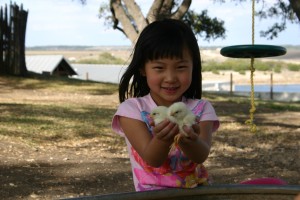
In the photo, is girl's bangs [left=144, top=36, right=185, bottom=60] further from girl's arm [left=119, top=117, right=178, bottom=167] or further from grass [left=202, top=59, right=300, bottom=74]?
grass [left=202, top=59, right=300, bottom=74]

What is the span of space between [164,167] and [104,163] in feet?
10.1

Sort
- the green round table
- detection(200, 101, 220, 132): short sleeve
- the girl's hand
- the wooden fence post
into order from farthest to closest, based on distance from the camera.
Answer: the wooden fence post → the green round table → detection(200, 101, 220, 132): short sleeve → the girl's hand

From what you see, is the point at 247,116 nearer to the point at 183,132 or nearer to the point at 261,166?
the point at 261,166

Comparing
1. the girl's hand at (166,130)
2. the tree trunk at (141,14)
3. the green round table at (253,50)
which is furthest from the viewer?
the tree trunk at (141,14)

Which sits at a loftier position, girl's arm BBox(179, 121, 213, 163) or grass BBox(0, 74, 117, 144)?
girl's arm BBox(179, 121, 213, 163)

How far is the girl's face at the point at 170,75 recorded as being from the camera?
5.48 feet

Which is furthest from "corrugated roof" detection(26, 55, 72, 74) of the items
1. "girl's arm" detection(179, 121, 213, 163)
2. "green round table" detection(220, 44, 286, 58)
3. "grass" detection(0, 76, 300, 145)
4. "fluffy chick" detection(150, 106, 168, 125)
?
"fluffy chick" detection(150, 106, 168, 125)

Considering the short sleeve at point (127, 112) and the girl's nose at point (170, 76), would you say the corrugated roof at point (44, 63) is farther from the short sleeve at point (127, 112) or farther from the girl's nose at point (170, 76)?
the girl's nose at point (170, 76)

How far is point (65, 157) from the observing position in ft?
16.0

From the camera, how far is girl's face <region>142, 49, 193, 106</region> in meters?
1.67

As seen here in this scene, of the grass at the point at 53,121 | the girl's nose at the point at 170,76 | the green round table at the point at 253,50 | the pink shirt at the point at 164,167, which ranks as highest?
the green round table at the point at 253,50

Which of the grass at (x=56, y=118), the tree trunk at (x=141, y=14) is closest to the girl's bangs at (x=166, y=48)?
the grass at (x=56, y=118)

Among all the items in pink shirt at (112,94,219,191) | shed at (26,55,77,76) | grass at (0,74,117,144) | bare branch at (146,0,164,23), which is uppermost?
bare branch at (146,0,164,23)

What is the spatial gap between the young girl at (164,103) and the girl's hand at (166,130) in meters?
0.16
